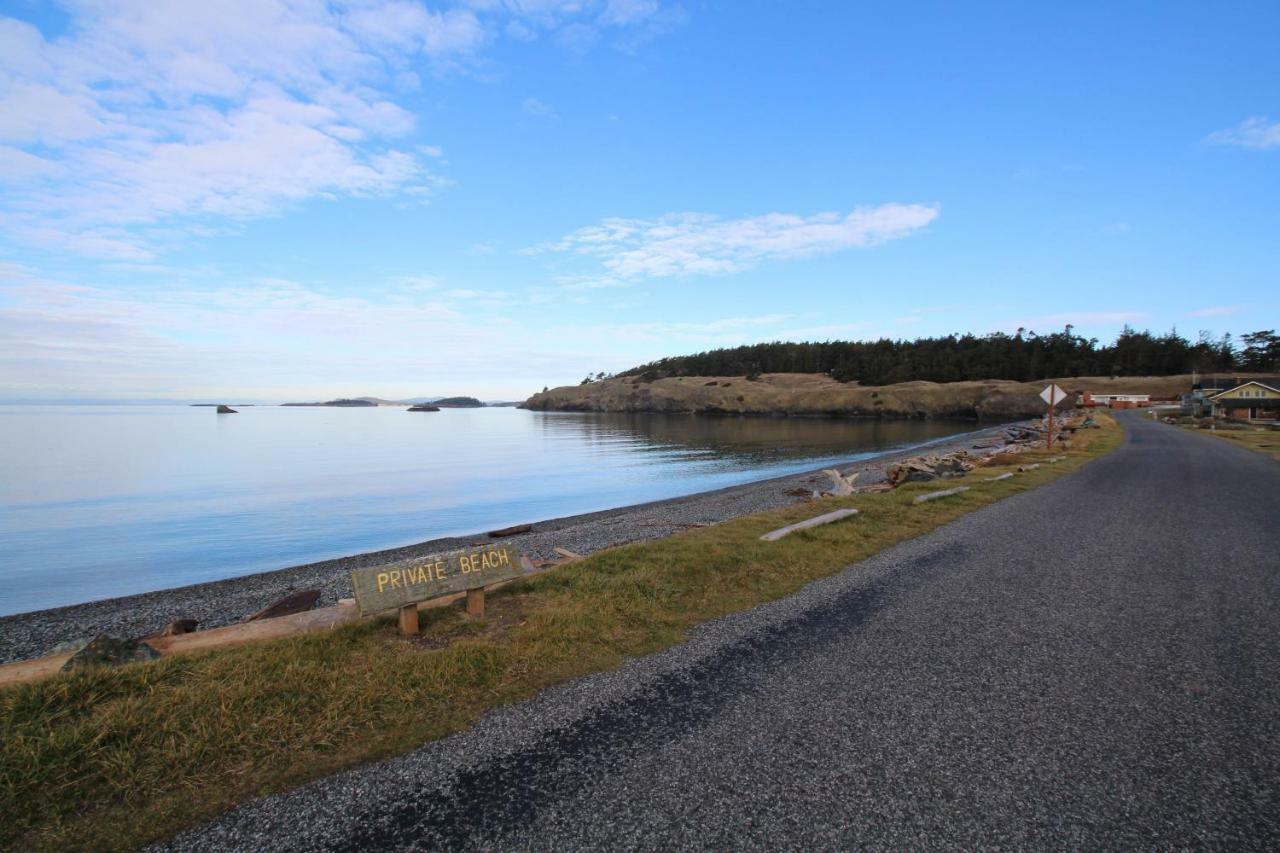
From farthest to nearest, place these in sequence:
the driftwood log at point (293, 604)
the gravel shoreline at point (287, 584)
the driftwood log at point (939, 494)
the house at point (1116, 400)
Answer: the house at point (1116, 400) < the driftwood log at point (939, 494) < the gravel shoreline at point (287, 584) < the driftwood log at point (293, 604)

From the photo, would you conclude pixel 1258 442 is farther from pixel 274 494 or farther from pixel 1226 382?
pixel 1226 382

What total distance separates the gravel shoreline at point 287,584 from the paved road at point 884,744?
10022 mm

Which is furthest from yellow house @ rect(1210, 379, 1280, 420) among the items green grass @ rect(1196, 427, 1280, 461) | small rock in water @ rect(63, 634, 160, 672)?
small rock in water @ rect(63, 634, 160, 672)

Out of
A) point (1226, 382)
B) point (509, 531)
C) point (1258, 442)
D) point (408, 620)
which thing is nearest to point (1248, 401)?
point (1226, 382)

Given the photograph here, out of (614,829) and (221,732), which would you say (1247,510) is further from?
(221,732)

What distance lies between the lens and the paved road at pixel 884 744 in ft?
13.5

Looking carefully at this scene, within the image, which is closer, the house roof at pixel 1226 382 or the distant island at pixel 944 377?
the house roof at pixel 1226 382

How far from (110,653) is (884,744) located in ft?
26.8

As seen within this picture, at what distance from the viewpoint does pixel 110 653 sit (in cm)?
688

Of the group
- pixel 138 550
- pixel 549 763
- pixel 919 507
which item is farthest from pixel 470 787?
pixel 138 550

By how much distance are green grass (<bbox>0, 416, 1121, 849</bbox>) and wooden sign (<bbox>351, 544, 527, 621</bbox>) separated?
0.50m

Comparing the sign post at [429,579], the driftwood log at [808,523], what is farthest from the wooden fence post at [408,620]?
the driftwood log at [808,523]

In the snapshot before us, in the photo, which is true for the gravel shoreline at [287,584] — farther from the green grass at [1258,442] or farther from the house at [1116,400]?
the house at [1116,400]

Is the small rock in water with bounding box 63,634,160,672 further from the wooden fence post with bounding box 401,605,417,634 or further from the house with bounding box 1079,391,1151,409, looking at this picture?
the house with bounding box 1079,391,1151,409
